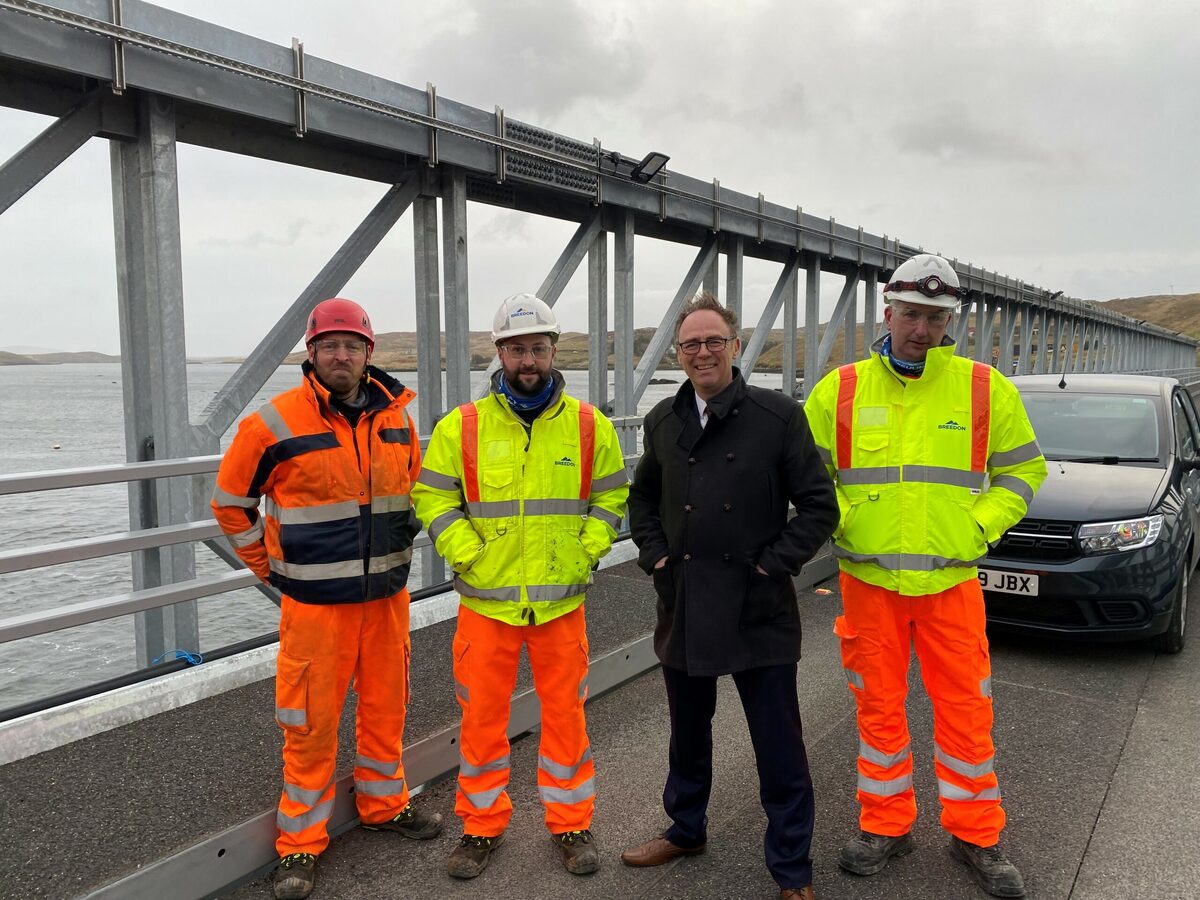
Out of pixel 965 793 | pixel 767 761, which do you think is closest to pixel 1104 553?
pixel 965 793

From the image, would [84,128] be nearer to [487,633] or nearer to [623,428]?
[487,633]

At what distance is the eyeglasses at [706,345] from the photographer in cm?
267

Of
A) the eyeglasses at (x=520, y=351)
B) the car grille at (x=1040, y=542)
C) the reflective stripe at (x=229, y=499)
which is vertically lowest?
the car grille at (x=1040, y=542)

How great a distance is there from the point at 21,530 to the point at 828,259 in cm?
1689

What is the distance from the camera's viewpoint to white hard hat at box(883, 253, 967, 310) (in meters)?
2.84

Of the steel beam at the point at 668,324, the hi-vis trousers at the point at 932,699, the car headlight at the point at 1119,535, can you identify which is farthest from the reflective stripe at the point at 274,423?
the steel beam at the point at 668,324

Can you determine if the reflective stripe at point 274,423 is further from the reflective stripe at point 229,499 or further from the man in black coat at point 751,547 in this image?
the man in black coat at point 751,547

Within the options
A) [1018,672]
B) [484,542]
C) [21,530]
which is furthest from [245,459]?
[21,530]

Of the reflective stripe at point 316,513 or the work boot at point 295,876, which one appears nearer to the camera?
the work boot at point 295,876

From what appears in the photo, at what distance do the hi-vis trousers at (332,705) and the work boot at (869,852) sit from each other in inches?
60.9

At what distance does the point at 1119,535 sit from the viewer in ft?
15.5

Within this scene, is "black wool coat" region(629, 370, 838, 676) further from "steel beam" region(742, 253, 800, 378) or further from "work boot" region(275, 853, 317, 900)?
"steel beam" region(742, 253, 800, 378)

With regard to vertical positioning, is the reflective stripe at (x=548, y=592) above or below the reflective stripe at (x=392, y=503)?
below

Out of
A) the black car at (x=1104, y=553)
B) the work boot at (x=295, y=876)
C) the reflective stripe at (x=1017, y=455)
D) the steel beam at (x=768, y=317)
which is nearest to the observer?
the work boot at (x=295, y=876)
